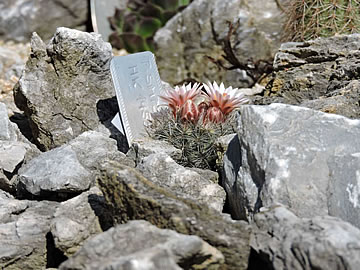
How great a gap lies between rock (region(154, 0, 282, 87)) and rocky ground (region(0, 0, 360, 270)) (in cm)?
242

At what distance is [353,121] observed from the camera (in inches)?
98.4

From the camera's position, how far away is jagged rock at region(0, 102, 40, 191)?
10.2ft

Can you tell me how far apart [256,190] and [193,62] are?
4537mm

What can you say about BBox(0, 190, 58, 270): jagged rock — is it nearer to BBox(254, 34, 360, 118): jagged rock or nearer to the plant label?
the plant label

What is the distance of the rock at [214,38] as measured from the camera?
630 centimetres

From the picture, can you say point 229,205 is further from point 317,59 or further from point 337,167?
point 317,59

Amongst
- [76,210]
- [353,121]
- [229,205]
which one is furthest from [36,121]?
[353,121]

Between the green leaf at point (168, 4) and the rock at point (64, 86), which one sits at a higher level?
the rock at point (64, 86)

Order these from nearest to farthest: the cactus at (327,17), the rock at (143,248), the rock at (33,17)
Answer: the rock at (143,248) → the cactus at (327,17) → the rock at (33,17)

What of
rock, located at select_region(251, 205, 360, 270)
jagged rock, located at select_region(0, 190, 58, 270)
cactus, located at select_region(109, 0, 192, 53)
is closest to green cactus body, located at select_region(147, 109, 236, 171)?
jagged rock, located at select_region(0, 190, 58, 270)

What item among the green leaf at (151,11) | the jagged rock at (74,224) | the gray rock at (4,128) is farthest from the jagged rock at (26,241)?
the green leaf at (151,11)

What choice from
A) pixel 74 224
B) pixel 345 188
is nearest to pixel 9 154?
pixel 74 224

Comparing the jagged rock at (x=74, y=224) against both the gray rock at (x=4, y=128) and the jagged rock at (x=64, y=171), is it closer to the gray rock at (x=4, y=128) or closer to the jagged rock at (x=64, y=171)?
the jagged rock at (x=64, y=171)

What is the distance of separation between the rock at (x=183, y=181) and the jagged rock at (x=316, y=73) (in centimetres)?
78
